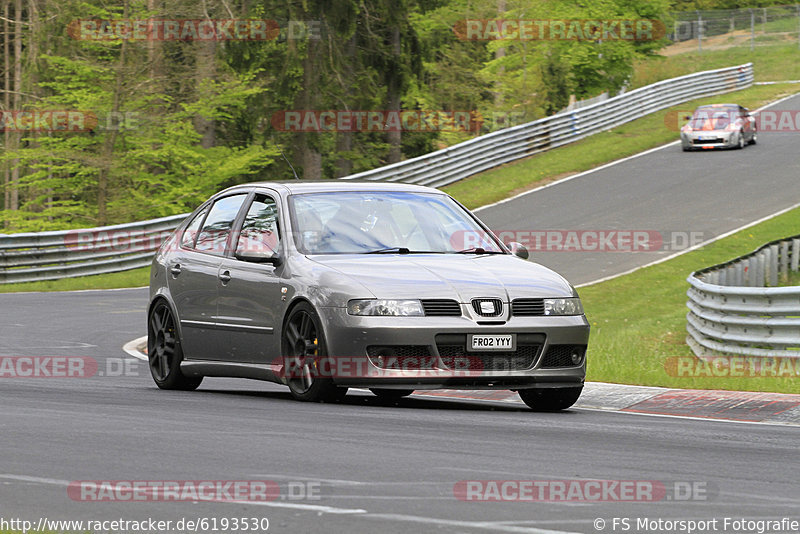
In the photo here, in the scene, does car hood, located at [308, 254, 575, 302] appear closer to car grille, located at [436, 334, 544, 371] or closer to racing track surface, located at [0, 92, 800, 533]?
car grille, located at [436, 334, 544, 371]

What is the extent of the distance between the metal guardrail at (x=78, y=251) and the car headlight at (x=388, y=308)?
68.2 ft

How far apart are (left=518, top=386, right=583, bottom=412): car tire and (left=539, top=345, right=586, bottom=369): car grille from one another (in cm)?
33

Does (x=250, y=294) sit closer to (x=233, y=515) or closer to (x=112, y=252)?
(x=233, y=515)

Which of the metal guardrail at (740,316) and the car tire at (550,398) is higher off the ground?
the car tire at (550,398)

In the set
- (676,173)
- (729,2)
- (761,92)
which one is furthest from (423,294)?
(729,2)

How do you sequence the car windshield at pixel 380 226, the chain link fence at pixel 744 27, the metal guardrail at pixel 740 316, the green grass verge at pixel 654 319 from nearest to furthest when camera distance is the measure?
the car windshield at pixel 380 226, the green grass verge at pixel 654 319, the metal guardrail at pixel 740 316, the chain link fence at pixel 744 27

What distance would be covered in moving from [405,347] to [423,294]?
0.39 metres

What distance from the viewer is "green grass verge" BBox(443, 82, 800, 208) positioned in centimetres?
3641

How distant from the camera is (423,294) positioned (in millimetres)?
9594

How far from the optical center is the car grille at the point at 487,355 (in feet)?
31.3

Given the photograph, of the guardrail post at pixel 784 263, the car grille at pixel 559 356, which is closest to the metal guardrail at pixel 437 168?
the guardrail post at pixel 784 263

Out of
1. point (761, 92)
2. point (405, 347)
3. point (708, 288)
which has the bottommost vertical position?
point (761, 92)

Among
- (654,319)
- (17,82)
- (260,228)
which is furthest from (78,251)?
(260,228)

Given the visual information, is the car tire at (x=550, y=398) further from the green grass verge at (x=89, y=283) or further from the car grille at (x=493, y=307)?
the green grass verge at (x=89, y=283)
